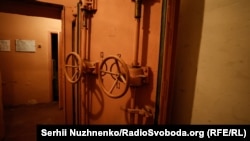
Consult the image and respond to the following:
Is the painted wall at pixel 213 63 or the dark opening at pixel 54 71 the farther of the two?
the dark opening at pixel 54 71

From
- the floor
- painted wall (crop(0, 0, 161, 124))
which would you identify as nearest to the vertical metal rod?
painted wall (crop(0, 0, 161, 124))

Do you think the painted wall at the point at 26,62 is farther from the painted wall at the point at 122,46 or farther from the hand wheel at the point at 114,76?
the hand wheel at the point at 114,76

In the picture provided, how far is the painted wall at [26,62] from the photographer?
9.48 ft

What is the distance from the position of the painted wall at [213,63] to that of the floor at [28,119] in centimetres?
204

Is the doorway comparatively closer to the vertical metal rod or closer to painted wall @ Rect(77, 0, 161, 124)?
painted wall @ Rect(77, 0, 161, 124)

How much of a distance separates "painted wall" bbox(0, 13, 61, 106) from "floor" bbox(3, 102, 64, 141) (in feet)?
0.75

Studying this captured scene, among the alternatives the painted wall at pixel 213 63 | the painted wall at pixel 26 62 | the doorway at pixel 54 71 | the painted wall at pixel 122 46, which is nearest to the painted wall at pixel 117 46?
the painted wall at pixel 122 46

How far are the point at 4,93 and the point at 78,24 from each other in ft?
8.40

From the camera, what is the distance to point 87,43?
1307 millimetres

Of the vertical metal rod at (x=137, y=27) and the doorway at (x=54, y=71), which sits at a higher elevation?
the vertical metal rod at (x=137, y=27)

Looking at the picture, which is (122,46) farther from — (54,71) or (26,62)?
(54,71)

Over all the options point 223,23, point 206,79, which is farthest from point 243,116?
point 223,23

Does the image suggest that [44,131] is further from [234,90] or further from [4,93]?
[4,93]

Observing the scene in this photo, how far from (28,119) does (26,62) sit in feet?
3.87
